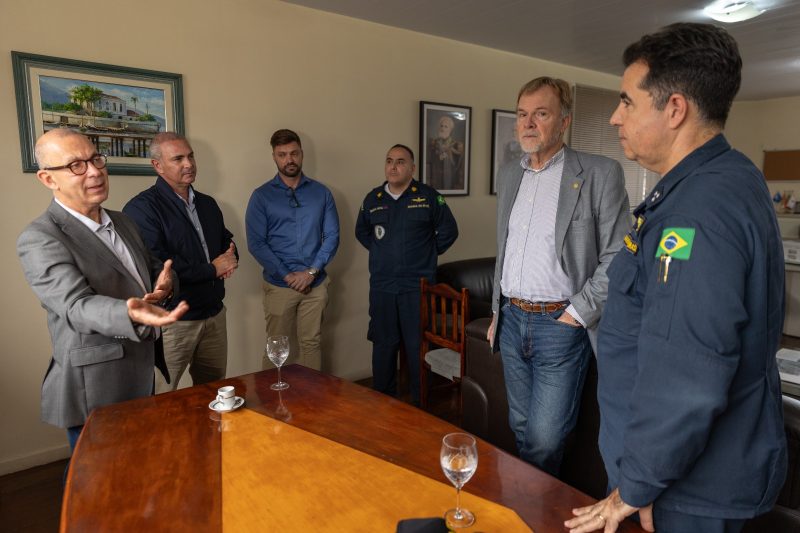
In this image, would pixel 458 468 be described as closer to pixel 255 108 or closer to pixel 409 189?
pixel 409 189

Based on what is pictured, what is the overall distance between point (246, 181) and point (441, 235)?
1.36m

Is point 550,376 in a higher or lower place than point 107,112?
lower

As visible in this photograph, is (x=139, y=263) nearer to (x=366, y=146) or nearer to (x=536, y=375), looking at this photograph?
(x=536, y=375)

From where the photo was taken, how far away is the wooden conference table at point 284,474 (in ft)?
3.44

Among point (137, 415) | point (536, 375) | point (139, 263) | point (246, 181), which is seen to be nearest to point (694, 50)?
point (536, 375)

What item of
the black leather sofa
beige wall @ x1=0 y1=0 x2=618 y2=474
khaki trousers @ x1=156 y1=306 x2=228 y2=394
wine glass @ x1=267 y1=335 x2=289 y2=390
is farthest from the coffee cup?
beige wall @ x1=0 y1=0 x2=618 y2=474

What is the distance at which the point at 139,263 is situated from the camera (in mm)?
1925

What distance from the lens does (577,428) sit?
80.3 inches

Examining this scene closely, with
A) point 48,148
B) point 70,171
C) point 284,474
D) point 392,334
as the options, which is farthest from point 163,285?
point 392,334

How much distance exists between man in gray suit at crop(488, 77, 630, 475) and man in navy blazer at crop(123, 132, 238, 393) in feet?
4.96

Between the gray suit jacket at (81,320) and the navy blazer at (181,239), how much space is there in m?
0.68

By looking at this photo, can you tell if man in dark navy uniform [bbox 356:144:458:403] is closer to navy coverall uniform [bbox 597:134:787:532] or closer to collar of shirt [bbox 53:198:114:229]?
collar of shirt [bbox 53:198:114:229]

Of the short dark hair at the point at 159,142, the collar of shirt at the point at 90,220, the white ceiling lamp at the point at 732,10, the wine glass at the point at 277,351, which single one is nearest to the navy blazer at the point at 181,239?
the short dark hair at the point at 159,142

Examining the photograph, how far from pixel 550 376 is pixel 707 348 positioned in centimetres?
98
